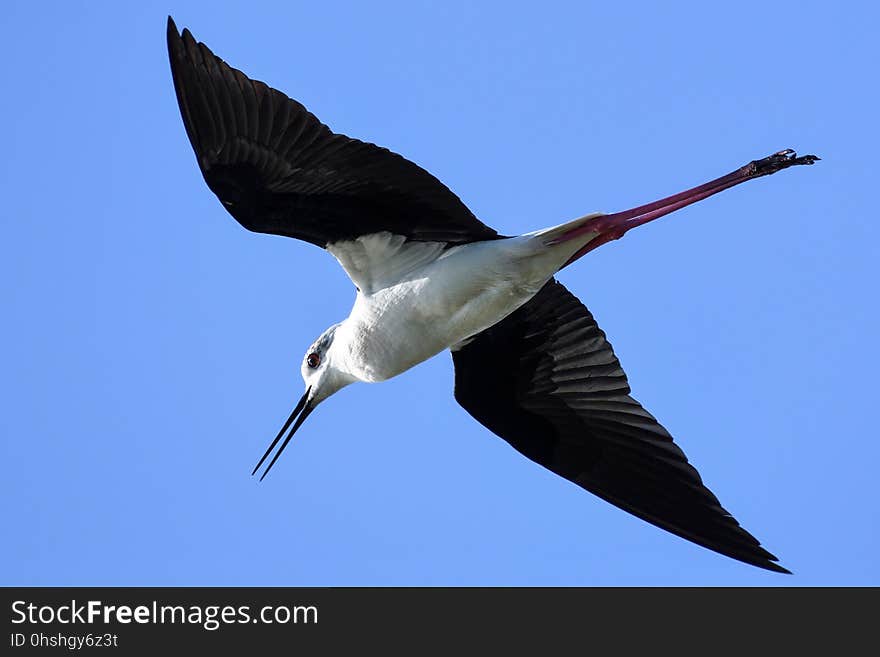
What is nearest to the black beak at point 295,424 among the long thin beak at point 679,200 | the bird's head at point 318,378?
the bird's head at point 318,378

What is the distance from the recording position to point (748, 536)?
9.07 metres

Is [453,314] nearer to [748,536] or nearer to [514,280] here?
[514,280]

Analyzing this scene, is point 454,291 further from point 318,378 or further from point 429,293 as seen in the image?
point 318,378

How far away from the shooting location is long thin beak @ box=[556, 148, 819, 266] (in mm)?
8945

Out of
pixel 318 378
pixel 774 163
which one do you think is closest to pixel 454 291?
pixel 318 378

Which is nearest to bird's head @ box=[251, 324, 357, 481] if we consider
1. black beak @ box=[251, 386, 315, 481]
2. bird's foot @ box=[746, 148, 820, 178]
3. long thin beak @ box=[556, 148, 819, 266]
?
black beak @ box=[251, 386, 315, 481]

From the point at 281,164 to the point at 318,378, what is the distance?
164cm

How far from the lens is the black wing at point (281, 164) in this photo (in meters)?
8.20

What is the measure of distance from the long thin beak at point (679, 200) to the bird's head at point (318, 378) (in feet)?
5.25

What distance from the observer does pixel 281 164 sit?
27.4ft

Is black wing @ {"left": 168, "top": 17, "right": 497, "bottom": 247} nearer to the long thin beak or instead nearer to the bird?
the bird

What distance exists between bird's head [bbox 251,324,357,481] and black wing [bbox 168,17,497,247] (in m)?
0.82
